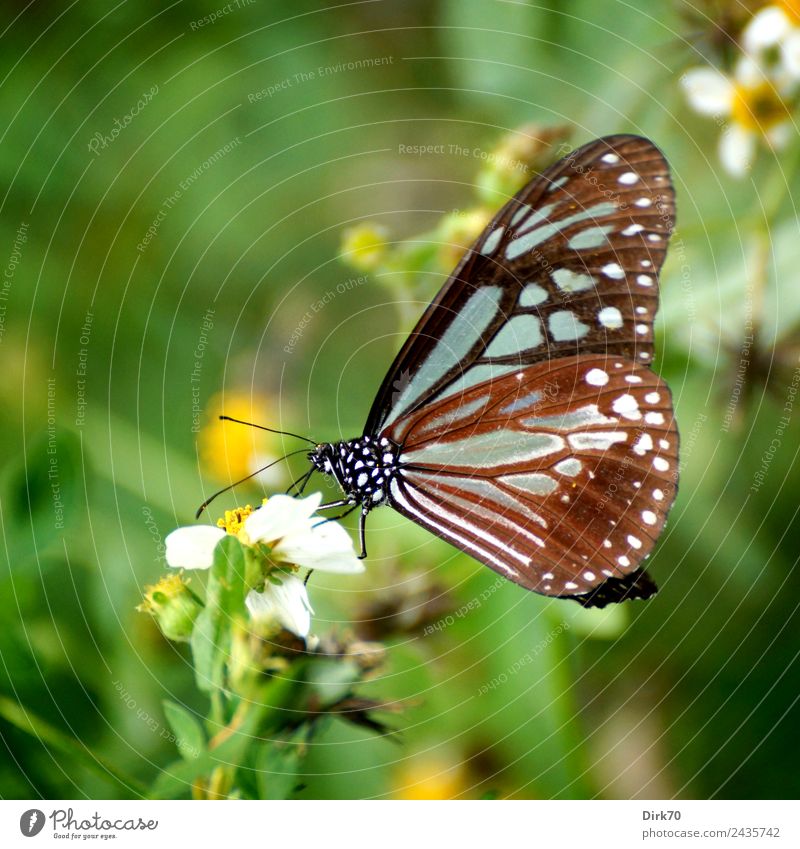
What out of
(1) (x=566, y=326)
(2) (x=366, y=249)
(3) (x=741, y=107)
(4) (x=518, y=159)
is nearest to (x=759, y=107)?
(3) (x=741, y=107)

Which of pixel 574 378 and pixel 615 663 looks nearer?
pixel 574 378

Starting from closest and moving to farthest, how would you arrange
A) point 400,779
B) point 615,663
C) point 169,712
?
point 169,712 → point 400,779 → point 615,663

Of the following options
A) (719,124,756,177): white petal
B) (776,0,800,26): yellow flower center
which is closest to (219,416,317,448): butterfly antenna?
(719,124,756,177): white petal

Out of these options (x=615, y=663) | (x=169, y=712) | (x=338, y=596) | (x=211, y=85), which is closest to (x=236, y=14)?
(x=211, y=85)

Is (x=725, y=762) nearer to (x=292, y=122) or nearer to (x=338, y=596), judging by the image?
(x=338, y=596)

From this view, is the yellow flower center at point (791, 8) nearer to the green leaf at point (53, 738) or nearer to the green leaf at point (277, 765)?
the green leaf at point (277, 765)

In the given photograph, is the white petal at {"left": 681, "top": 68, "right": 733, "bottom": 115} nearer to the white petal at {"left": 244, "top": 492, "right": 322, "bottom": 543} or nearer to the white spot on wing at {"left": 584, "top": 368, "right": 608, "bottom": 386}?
the white spot on wing at {"left": 584, "top": 368, "right": 608, "bottom": 386}

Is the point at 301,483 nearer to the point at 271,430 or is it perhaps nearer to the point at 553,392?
the point at 271,430
